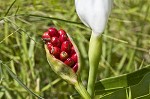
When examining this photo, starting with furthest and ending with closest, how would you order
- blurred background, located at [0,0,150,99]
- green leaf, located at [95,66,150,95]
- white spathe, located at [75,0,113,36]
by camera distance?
blurred background, located at [0,0,150,99], green leaf, located at [95,66,150,95], white spathe, located at [75,0,113,36]

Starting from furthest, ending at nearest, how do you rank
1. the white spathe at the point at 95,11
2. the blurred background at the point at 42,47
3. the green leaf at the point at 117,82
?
the blurred background at the point at 42,47
the green leaf at the point at 117,82
the white spathe at the point at 95,11

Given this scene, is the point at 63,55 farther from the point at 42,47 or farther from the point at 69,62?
the point at 42,47

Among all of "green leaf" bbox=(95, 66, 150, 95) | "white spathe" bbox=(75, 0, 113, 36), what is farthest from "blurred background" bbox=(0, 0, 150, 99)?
"white spathe" bbox=(75, 0, 113, 36)

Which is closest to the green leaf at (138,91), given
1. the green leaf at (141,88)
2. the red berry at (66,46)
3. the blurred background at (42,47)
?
the green leaf at (141,88)

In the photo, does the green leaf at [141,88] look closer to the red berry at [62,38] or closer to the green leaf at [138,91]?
the green leaf at [138,91]

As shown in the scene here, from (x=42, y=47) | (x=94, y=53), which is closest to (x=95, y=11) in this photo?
(x=94, y=53)

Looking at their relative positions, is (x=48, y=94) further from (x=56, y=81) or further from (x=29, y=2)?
(x=29, y=2)

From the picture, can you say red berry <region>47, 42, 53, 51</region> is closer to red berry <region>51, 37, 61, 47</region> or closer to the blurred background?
red berry <region>51, 37, 61, 47</region>
